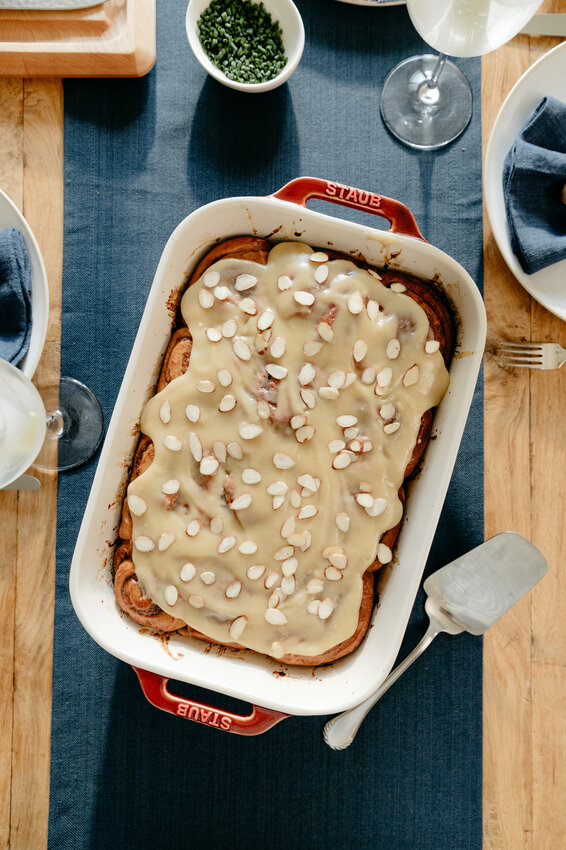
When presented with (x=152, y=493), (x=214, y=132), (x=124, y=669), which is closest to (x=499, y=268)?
(x=214, y=132)

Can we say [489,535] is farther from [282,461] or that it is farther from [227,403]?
[227,403]

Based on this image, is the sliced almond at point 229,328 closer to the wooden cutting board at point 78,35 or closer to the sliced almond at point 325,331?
the sliced almond at point 325,331

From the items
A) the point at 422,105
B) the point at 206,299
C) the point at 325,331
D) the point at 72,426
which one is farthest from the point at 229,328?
the point at 422,105

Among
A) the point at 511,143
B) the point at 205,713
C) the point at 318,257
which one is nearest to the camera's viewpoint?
the point at 205,713

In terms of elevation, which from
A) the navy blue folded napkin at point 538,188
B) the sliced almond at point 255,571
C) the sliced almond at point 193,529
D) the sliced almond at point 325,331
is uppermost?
the navy blue folded napkin at point 538,188

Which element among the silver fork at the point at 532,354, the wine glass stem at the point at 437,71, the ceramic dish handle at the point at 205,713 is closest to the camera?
the ceramic dish handle at the point at 205,713

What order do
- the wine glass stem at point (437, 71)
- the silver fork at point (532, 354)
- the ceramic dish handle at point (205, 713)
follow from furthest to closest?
the silver fork at point (532, 354) < the wine glass stem at point (437, 71) < the ceramic dish handle at point (205, 713)

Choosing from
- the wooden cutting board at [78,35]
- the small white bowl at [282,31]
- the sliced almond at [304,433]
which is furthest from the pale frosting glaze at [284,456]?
the wooden cutting board at [78,35]

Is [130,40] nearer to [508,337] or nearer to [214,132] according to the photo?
[214,132]
